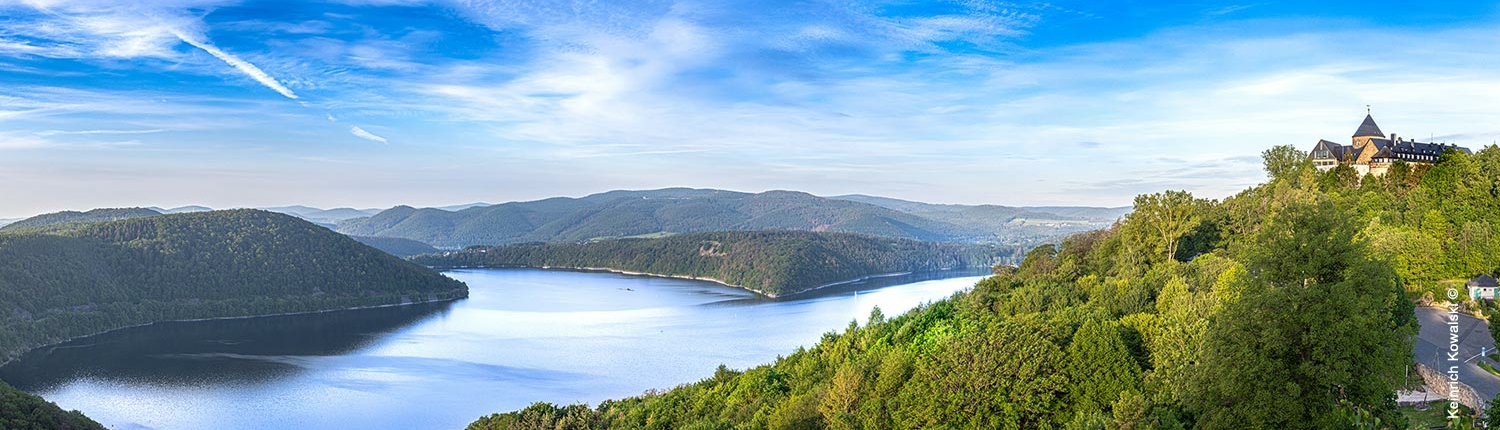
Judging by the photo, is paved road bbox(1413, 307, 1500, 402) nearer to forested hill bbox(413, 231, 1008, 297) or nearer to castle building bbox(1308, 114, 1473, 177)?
castle building bbox(1308, 114, 1473, 177)

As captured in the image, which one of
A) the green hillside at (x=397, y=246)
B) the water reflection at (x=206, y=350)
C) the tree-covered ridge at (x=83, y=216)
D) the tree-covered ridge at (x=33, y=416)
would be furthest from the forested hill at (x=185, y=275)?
the green hillside at (x=397, y=246)

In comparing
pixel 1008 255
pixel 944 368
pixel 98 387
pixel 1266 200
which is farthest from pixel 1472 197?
pixel 1008 255

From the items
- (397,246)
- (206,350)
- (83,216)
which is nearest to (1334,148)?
(206,350)

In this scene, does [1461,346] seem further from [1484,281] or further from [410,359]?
[410,359]

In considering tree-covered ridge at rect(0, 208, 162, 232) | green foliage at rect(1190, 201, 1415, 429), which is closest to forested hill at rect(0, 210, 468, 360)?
tree-covered ridge at rect(0, 208, 162, 232)

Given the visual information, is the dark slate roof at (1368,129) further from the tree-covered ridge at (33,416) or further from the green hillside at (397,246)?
the green hillside at (397,246)

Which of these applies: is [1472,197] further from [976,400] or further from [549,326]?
[549,326]
